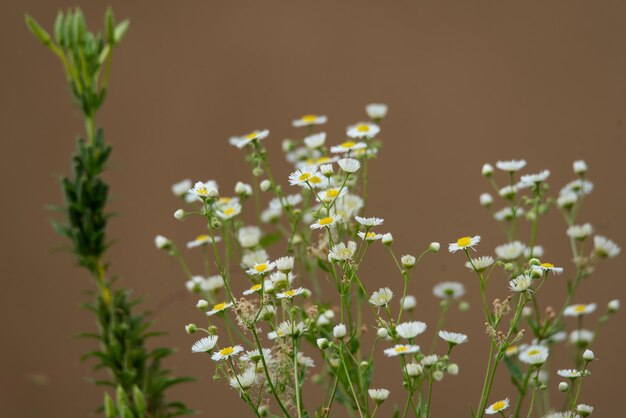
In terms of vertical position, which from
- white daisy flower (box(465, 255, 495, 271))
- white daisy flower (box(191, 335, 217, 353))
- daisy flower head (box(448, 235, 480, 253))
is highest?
daisy flower head (box(448, 235, 480, 253))

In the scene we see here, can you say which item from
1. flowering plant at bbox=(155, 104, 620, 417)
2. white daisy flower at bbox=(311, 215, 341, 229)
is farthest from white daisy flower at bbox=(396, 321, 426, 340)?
white daisy flower at bbox=(311, 215, 341, 229)

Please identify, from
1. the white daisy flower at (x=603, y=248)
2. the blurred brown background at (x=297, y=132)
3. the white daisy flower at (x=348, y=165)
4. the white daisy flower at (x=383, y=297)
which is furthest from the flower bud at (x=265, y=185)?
the blurred brown background at (x=297, y=132)

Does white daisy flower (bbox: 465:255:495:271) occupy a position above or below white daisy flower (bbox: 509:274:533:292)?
above

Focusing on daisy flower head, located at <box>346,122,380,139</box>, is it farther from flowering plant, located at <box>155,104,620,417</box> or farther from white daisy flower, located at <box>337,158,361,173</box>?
white daisy flower, located at <box>337,158,361,173</box>

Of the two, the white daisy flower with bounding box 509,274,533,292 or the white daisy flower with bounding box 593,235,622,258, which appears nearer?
the white daisy flower with bounding box 509,274,533,292

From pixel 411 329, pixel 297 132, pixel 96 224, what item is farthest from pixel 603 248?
pixel 297 132

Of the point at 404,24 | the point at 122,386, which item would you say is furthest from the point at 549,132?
the point at 122,386
